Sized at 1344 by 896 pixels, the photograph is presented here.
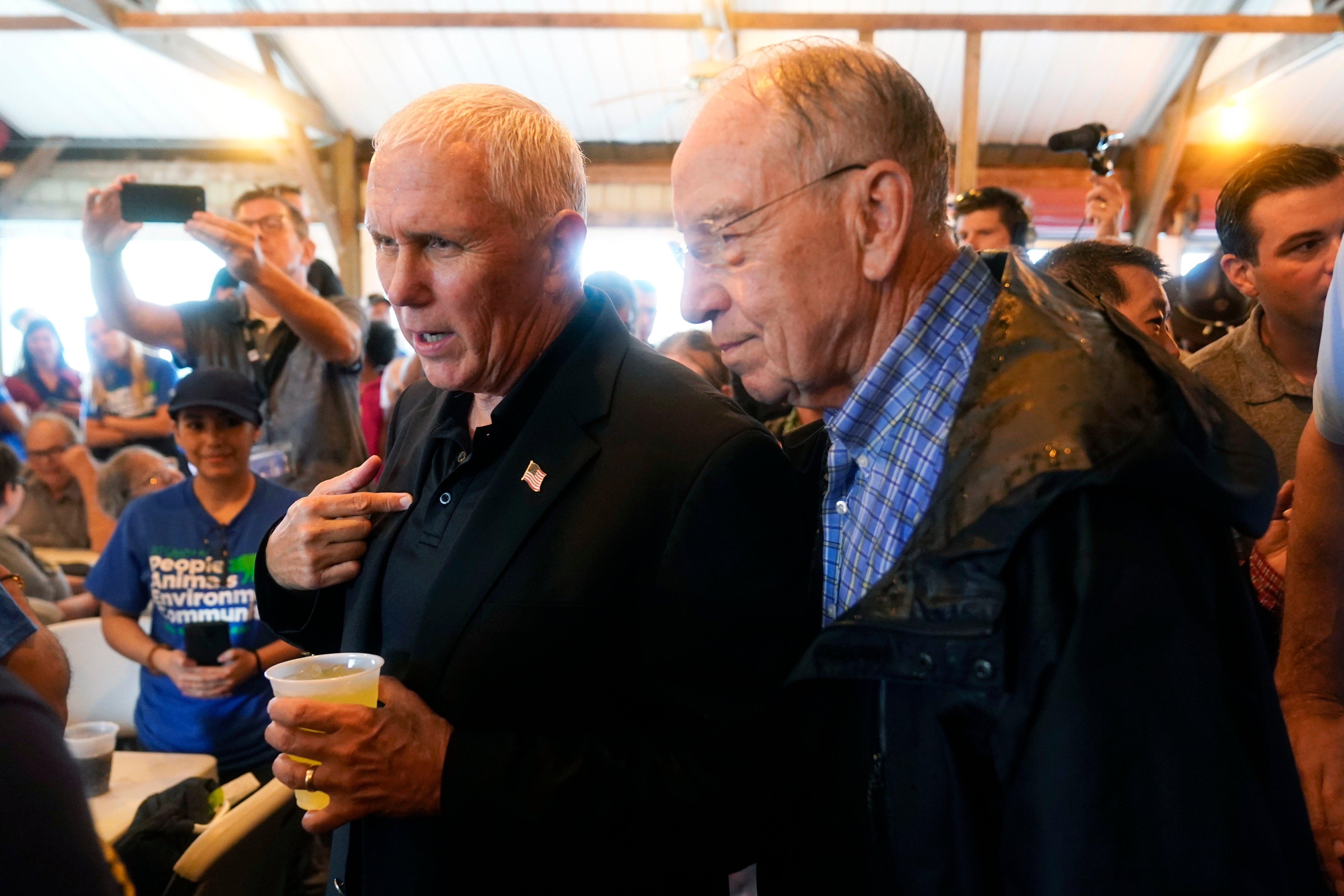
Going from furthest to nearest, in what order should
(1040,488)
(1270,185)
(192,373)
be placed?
(192,373) → (1270,185) → (1040,488)

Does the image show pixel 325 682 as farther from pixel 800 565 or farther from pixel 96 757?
pixel 96 757

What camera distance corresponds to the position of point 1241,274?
2.34 metres

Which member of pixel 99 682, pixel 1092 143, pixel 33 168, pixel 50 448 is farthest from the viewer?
pixel 33 168

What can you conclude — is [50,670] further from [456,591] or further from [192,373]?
[192,373]

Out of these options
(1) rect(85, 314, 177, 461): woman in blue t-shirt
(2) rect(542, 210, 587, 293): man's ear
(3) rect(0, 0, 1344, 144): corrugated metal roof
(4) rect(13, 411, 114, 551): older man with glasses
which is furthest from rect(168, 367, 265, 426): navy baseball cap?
(3) rect(0, 0, 1344, 144): corrugated metal roof

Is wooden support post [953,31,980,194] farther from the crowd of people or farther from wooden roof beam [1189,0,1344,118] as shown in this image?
the crowd of people

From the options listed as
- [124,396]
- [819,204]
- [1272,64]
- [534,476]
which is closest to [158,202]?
[534,476]

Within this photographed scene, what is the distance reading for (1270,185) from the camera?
2.17 m

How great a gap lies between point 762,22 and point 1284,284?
6473mm

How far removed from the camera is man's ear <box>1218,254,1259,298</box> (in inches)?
88.6

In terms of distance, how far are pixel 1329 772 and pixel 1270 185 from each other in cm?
145

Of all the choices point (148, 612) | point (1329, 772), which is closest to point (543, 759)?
point (1329, 772)

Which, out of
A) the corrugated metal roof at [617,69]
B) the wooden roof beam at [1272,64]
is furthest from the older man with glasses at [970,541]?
the wooden roof beam at [1272,64]

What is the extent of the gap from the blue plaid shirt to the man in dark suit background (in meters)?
0.11
